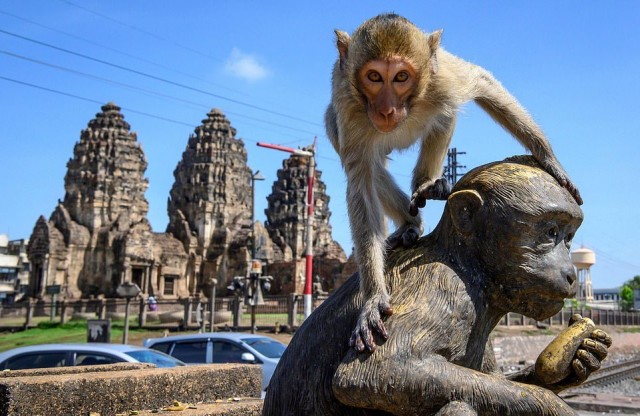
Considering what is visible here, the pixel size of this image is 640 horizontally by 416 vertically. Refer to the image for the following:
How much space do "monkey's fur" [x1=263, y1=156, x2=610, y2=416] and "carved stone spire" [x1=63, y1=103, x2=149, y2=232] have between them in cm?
4613

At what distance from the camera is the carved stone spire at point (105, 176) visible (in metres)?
47.0

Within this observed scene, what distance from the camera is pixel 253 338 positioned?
11883 mm

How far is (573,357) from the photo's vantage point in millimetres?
2432

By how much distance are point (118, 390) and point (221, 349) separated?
772 centimetres

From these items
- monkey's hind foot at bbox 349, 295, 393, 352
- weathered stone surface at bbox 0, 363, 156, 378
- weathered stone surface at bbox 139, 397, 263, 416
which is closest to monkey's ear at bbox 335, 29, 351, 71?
monkey's hind foot at bbox 349, 295, 393, 352

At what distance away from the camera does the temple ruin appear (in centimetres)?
4491

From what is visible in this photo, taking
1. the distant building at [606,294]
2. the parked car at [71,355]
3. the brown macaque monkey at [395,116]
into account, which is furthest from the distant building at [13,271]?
the distant building at [606,294]

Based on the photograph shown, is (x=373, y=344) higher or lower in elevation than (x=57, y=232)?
lower

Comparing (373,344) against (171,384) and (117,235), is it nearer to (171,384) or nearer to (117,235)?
(171,384)

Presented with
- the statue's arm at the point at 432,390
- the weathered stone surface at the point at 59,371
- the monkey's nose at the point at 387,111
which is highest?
the monkey's nose at the point at 387,111

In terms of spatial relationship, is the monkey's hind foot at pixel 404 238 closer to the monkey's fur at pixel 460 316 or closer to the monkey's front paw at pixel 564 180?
the monkey's fur at pixel 460 316

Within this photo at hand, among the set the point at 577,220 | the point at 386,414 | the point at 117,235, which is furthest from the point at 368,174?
the point at 117,235

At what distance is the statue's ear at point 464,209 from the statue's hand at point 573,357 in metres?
0.54

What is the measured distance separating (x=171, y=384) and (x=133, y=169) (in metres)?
46.1
